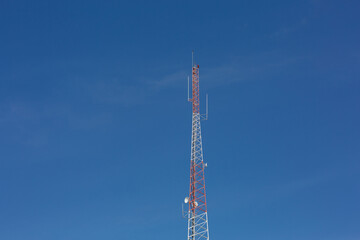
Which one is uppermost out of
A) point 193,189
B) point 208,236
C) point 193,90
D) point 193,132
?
point 193,90

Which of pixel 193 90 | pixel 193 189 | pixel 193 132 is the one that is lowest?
pixel 193 189

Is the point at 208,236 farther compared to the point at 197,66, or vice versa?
the point at 197,66

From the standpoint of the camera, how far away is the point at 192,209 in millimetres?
103875

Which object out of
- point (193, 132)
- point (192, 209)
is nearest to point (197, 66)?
point (193, 132)

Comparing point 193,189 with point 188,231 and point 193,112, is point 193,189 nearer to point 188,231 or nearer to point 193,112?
point 188,231

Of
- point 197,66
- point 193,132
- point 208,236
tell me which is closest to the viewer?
point 208,236

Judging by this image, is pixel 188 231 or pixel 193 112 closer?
pixel 188 231

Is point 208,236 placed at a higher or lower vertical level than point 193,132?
lower

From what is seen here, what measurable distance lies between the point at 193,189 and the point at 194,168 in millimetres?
4386

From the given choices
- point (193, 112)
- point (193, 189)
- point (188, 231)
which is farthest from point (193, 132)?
point (188, 231)

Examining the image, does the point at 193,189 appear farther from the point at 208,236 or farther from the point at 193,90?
the point at 193,90

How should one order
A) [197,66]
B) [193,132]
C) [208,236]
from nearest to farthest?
[208,236]
[193,132]
[197,66]

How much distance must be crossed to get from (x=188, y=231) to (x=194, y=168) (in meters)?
12.9

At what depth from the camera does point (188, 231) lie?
102m
